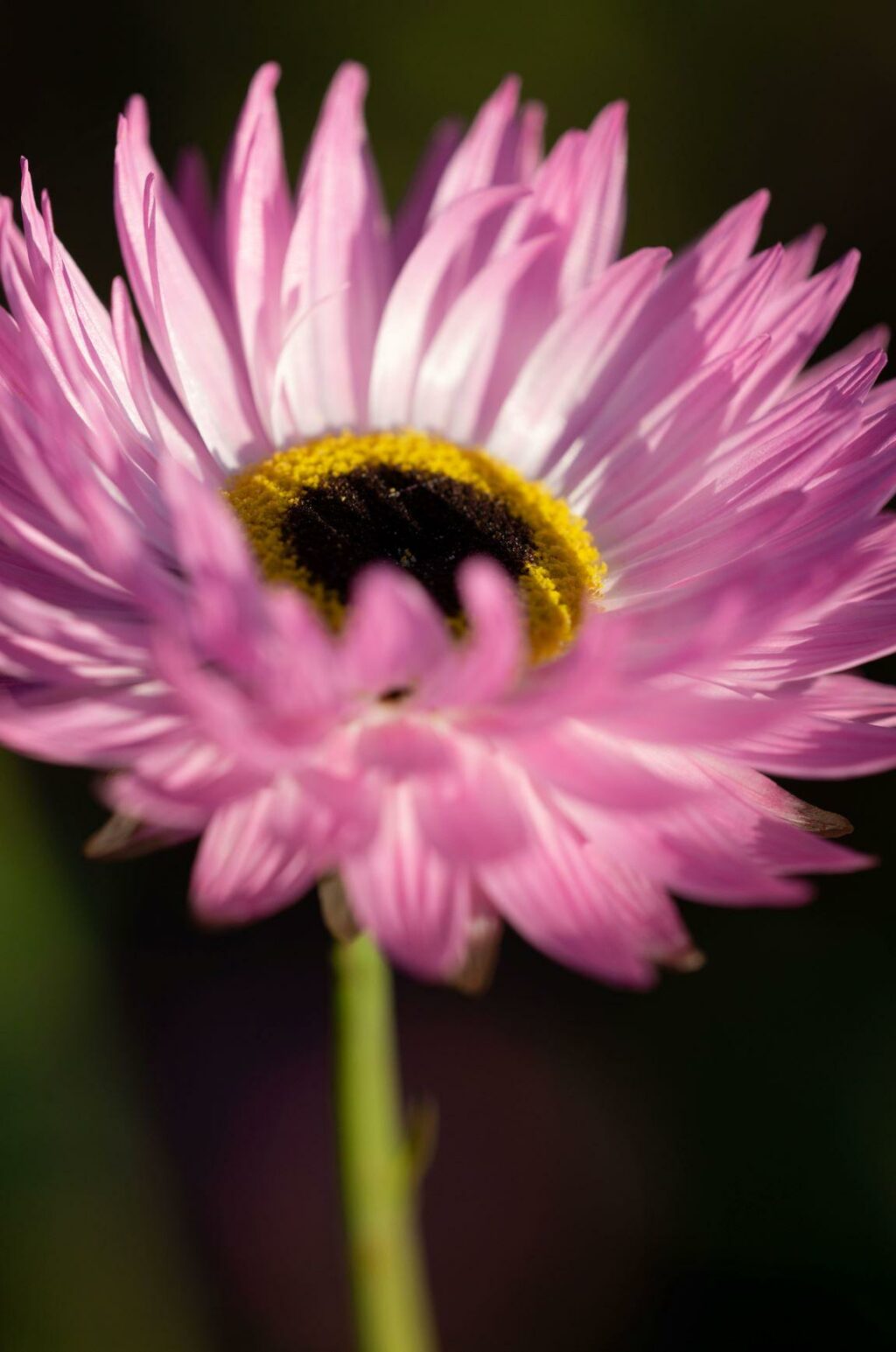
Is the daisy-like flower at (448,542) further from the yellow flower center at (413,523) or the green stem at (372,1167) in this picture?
the green stem at (372,1167)

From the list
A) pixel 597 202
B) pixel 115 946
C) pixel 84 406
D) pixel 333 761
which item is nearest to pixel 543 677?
pixel 333 761

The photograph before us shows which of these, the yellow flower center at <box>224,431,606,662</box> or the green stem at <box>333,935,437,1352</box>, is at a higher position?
the yellow flower center at <box>224,431,606,662</box>

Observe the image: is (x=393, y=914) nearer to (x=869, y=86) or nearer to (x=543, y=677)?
(x=543, y=677)

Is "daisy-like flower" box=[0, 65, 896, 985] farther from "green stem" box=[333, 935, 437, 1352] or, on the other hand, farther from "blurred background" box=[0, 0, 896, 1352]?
"blurred background" box=[0, 0, 896, 1352]

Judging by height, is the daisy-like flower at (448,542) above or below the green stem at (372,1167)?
above

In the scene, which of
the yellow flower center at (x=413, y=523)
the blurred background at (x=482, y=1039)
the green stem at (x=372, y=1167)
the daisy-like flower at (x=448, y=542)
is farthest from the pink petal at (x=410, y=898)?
the blurred background at (x=482, y=1039)

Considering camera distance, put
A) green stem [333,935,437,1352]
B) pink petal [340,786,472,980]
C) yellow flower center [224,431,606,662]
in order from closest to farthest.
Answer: pink petal [340,786,472,980] < green stem [333,935,437,1352] < yellow flower center [224,431,606,662]

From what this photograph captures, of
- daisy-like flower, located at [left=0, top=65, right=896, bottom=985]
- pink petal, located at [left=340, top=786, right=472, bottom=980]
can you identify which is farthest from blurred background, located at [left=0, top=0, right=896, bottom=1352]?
pink petal, located at [left=340, top=786, right=472, bottom=980]
